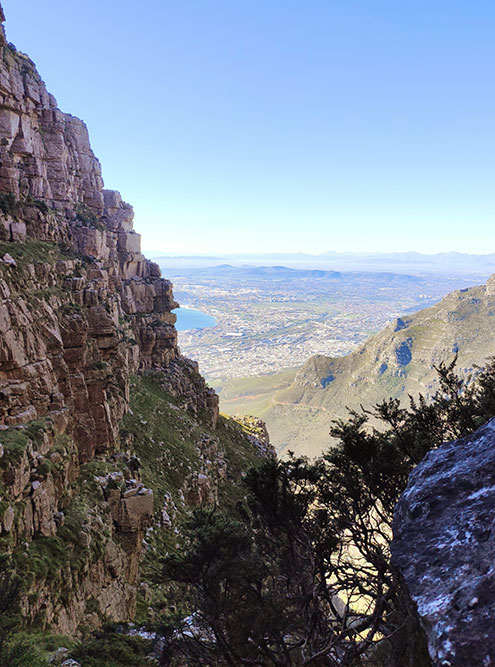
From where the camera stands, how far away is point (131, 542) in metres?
20.3

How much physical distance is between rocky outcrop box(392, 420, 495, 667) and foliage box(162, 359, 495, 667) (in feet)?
13.5

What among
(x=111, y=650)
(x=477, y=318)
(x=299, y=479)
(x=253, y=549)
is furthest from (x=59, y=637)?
(x=477, y=318)

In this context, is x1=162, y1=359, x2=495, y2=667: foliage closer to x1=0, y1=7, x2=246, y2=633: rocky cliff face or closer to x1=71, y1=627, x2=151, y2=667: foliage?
x1=71, y1=627, x2=151, y2=667: foliage

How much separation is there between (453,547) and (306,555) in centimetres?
1074

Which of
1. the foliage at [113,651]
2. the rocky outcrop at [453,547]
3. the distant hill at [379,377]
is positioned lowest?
the distant hill at [379,377]

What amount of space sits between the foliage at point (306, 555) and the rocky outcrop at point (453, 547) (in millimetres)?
4118

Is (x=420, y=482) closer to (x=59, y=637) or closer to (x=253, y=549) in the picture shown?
(x=253, y=549)

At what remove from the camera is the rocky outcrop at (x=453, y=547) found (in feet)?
16.3

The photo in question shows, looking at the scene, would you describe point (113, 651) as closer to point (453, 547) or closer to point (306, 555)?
point (306, 555)

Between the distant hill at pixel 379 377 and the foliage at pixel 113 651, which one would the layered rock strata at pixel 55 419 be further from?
the distant hill at pixel 379 377

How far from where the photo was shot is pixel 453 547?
21.4ft

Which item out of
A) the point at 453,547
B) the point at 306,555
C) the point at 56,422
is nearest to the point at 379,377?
the point at 306,555

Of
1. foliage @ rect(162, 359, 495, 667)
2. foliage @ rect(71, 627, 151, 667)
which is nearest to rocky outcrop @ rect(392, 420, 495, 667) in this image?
foliage @ rect(162, 359, 495, 667)

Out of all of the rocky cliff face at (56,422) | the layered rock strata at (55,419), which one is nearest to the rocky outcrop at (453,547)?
the rocky cliff face at (56,422)
